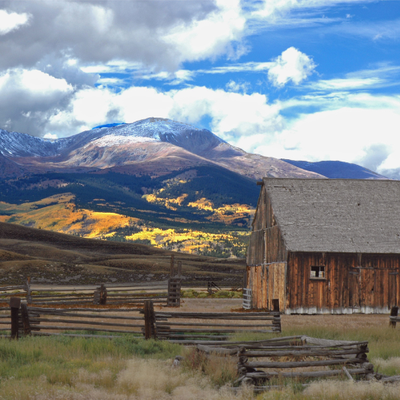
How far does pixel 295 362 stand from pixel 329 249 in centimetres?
1983

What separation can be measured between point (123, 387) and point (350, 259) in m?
22.7

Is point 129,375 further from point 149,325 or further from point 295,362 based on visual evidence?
point 149,325

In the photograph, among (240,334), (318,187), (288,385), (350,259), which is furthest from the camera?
(318,187)

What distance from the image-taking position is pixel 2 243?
116 meters

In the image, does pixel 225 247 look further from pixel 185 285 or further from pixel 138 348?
pixel 138 348

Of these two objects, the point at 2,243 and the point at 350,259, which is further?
the point at 2,243

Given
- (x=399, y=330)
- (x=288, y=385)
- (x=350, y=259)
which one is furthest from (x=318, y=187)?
(x=288, y=385)

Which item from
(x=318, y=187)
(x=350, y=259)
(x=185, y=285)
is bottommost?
(x=185, y=285)

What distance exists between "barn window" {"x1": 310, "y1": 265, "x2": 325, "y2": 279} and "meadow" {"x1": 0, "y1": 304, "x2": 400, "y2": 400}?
51.5 ft

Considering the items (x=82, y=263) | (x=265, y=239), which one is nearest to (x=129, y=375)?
(x=265, y=239)

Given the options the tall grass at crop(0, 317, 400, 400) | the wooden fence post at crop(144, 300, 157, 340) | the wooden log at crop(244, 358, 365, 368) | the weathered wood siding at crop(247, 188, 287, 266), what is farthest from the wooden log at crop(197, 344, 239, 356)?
the weathered wood siding at crop(247, 188, 287, 266)

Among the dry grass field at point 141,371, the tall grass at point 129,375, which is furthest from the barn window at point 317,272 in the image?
the tall grass at point 129,375

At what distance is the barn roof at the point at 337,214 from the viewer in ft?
101

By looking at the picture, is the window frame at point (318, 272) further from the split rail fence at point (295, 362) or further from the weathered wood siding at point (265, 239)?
the split rail fence at point (295, 362)
